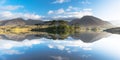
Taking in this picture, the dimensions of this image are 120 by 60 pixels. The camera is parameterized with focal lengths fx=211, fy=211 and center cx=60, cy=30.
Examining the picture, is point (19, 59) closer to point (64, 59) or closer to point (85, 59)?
point (64, 59)

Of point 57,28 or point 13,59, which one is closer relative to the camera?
point 13,59

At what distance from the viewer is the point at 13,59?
13477 millimetres

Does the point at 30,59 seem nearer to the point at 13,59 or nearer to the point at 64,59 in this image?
the point at 13,59

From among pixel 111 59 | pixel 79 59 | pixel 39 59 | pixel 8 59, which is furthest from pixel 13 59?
pixel 111 59

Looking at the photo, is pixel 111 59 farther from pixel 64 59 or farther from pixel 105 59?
pixel 64 59

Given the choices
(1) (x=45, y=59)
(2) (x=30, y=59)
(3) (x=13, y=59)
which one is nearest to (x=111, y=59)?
(1) (x=45, y=59)

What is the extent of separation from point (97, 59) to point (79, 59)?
116cm

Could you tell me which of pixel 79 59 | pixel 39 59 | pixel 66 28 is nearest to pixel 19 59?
pixel 39 59

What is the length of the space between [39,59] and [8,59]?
6.50 ft

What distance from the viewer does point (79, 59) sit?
44.4 ft

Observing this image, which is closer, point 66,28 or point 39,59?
point 39,59

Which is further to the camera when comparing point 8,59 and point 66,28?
point 66,28

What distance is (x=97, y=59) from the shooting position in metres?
13.6

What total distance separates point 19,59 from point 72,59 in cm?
337
